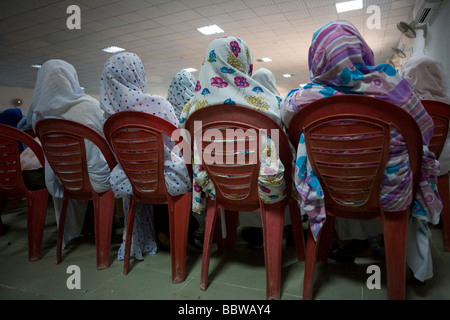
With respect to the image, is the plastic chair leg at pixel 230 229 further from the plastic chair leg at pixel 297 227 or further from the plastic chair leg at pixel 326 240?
the plastic chair leg at pixel 326 240

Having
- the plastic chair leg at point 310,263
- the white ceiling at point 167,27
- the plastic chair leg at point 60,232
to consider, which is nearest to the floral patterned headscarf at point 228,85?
the plastic chair leg at point 310,263

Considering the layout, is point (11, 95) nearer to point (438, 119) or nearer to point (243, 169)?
point (243, 169)

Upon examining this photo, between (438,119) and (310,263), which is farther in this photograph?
(438,119)

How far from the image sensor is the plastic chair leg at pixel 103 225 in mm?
1492

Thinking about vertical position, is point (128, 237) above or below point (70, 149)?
below

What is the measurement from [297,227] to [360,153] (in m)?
0.58

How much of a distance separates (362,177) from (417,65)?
1153mm

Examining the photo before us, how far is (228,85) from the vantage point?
114cm

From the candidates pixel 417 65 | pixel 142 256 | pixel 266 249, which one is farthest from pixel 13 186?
pixel 417 65

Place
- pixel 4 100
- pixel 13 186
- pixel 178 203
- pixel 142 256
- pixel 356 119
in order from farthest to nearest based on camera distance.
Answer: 1. pixel 4 100
2. pixel 13 186
3. pixel 142 256
4. pixel 178 203
5. pixel 356 119

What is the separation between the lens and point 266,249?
1112 mm

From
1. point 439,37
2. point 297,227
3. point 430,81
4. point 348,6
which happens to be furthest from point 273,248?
point 348,6

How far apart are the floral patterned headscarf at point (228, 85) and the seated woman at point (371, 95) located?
0.11m
